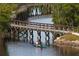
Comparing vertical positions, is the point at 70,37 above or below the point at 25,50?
above

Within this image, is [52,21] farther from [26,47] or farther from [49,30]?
[26,47]

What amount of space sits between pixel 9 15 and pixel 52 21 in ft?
1.16

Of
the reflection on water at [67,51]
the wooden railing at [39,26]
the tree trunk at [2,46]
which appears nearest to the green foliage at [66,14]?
the wooden railing at [39,26]

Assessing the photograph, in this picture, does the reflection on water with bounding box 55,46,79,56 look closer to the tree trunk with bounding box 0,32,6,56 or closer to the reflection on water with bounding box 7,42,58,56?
the reflection on water with bounding box 7,42,58,56

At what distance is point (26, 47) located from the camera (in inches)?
84.9

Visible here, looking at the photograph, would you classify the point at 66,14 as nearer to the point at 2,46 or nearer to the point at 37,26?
the point at 37,26

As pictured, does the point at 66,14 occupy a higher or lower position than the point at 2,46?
higher

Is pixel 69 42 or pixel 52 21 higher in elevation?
pixel 52 21

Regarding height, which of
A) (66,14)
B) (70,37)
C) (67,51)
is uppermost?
(66,14)

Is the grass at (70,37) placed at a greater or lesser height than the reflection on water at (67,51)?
greater

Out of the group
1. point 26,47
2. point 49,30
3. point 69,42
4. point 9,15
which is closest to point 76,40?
point 69,42

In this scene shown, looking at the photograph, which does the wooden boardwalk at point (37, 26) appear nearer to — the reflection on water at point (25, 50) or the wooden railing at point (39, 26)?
the wooden railing at point (39, 26)

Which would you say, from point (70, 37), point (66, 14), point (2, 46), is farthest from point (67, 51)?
point (2, 46)

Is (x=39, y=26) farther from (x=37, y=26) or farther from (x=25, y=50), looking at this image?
(x=25, y=50)
